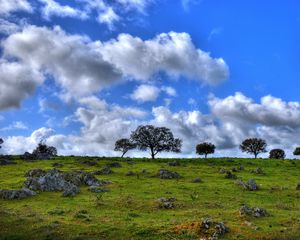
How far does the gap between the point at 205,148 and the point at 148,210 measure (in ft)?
296

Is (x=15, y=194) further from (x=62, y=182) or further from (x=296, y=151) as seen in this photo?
(x=296, y=151)

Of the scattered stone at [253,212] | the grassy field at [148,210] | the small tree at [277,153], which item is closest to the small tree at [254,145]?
the small tree at [277,153]

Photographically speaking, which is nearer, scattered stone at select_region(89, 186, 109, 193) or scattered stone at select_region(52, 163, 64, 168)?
scattered stone at select_region(89, 186, 109, 193)

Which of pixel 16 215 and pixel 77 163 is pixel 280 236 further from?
pixel 77 163

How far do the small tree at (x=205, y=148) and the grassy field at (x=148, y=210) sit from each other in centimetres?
5837

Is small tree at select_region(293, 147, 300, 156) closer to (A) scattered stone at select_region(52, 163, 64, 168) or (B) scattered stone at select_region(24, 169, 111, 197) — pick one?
(A) scattered stone at select_region(52, 163, 64, 168)

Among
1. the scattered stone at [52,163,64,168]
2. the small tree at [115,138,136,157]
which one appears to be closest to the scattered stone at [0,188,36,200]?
the scattered stone at [52,163,64,168]

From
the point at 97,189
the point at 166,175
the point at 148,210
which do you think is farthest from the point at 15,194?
the point at 166,175

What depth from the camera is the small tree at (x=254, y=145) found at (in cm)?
13725

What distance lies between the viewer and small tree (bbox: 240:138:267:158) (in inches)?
5404

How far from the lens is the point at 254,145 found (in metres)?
138

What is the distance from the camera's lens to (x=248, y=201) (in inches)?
1961

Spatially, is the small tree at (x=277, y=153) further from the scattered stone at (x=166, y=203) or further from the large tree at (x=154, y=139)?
the scattered stone at (x=166, y=203)

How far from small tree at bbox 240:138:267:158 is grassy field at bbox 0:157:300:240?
64.6 metres
